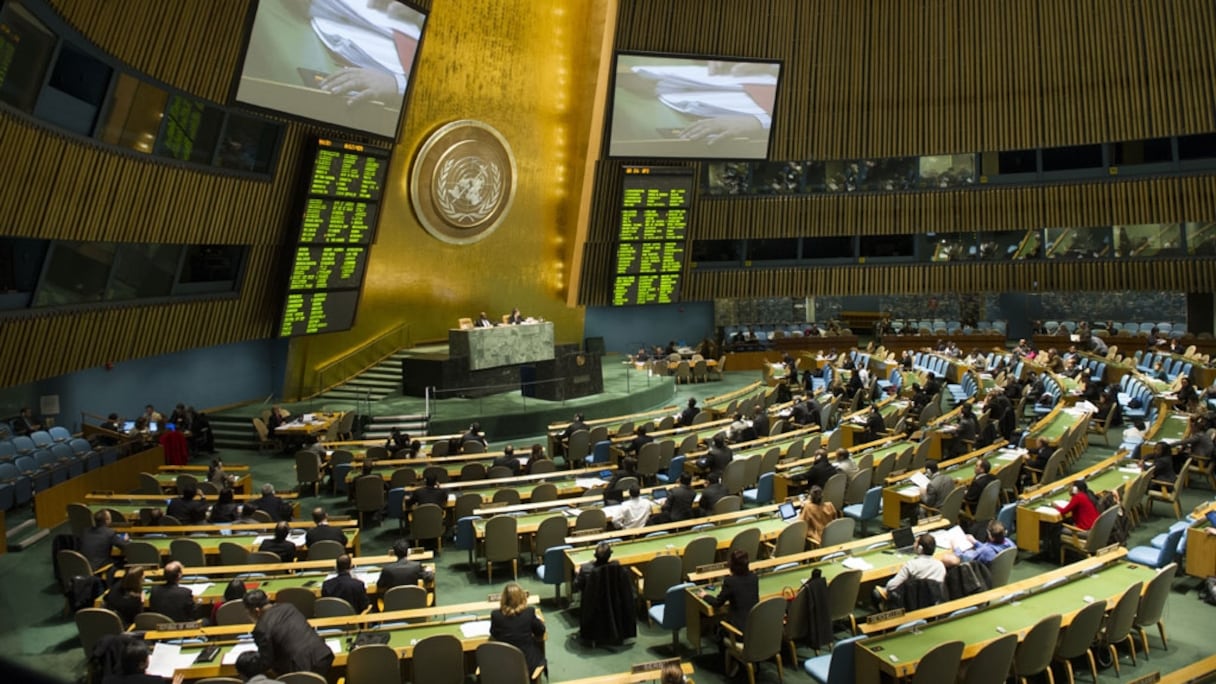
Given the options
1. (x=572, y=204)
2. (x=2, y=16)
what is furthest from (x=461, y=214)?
(x=2, y=16)

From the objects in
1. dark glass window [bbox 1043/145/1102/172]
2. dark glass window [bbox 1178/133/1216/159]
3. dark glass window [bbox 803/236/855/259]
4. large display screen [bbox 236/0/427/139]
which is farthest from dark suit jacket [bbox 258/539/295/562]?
dark glass window [bbox 1178/133/1216/159]

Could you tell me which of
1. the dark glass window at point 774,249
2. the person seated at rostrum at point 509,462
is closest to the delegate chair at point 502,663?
the person seated at rostrum at point 509,462

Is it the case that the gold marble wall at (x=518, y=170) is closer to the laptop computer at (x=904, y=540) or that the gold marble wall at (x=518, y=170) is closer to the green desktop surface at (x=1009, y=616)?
the laptop computer at (x=904, y=540)

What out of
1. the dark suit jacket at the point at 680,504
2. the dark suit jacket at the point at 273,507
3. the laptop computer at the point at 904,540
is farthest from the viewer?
the dark suit jacket at the point at 273,507

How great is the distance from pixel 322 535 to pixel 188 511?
231 cm

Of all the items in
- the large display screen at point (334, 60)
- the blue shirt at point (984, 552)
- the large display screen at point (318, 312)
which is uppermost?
the large display screen at point (334, 60)

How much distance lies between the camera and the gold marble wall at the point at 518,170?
69.8ft

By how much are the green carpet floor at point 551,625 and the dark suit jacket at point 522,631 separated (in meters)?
0.93

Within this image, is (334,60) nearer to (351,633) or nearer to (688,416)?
(688,416)

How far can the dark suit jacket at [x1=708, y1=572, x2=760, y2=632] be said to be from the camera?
23.1 ft

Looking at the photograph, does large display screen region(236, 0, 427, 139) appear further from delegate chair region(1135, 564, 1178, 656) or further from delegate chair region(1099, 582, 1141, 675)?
delegate chair region(1135, 564, 1178, 656)

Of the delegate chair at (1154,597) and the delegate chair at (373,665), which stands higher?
the delegate chair at (1154,597)

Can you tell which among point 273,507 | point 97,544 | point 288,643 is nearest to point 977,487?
point 288,643

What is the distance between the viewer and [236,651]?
251 inches
